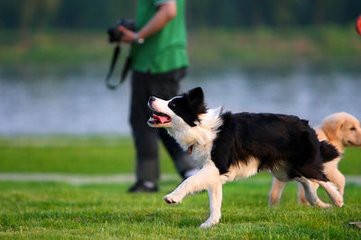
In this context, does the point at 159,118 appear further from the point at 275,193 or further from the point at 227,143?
the point at 275,193

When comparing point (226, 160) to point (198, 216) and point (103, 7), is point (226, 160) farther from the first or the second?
point (103, 7)

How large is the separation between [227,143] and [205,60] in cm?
5398

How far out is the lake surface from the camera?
30453mm

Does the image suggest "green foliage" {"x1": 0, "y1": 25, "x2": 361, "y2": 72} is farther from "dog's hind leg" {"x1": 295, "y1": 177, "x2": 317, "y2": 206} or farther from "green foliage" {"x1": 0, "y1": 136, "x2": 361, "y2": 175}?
"dog's hind leg" {"x1": 295, "y1": 177, "x2": 317, "y2": 206}

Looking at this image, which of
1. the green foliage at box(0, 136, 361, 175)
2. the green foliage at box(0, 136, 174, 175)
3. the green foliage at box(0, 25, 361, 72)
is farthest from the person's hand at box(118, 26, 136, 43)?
the green foliage at box(0, 25, 361, 72)

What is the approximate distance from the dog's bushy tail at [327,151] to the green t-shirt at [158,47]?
3728mm

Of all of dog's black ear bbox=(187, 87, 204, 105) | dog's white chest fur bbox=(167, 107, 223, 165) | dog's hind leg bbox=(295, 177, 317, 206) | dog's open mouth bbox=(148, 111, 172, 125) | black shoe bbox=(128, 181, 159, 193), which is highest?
dog's black ear bbox=(187, 87, 204, 105)

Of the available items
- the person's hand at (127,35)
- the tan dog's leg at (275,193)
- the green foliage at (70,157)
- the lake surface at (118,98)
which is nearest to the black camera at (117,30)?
the person's hand at (127,35)

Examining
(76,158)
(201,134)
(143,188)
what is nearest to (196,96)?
(201,134)

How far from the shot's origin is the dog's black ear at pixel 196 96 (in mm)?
7410

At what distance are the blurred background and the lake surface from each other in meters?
0.05

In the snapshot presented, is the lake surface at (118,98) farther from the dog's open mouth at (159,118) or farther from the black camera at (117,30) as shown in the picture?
the dog's open mouth at (159,118)

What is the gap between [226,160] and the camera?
746 centimetres

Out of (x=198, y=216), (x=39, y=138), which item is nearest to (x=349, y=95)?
(x=39, y=138)
